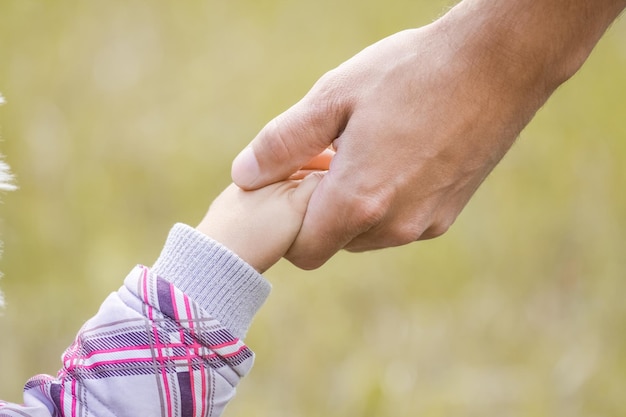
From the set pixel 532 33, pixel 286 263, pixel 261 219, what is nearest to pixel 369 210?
pixel 261 219

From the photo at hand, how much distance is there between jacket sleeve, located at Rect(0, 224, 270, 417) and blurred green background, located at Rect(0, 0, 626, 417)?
2.90 feet

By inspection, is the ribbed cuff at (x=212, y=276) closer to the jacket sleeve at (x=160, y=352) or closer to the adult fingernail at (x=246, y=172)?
the jacket sleeve at (x=160, y=352)

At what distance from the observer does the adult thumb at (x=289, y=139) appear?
987 mm

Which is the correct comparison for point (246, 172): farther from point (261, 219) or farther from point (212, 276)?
point (212, 276)

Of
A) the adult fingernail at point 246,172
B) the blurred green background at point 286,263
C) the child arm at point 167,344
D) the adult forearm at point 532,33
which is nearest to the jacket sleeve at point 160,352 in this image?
the child arm at point 167,344

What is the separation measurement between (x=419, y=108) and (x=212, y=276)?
292 millimetres

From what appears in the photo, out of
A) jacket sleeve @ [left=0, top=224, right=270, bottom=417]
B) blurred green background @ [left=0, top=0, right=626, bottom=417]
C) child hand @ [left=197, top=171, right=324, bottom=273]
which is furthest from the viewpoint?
blurred green background @ [left=0, top=0, right=626, bottom=417]

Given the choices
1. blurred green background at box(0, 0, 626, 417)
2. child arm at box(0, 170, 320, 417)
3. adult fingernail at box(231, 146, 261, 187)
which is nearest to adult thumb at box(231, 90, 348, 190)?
adult fingernail at box(231, 146, 261, 187)

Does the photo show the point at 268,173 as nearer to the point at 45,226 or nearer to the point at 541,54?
the point at 541,54

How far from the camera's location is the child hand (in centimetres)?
92

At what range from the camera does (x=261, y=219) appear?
0.95 m

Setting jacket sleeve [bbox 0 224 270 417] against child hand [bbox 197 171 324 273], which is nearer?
jacket sleeve [bbox 0 224 270 417]

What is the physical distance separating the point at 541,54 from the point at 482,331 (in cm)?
109

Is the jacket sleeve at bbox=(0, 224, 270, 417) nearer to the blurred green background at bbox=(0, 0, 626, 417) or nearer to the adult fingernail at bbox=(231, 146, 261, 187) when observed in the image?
the adult fingernail at bbox=(231, 146, 261, 187)
